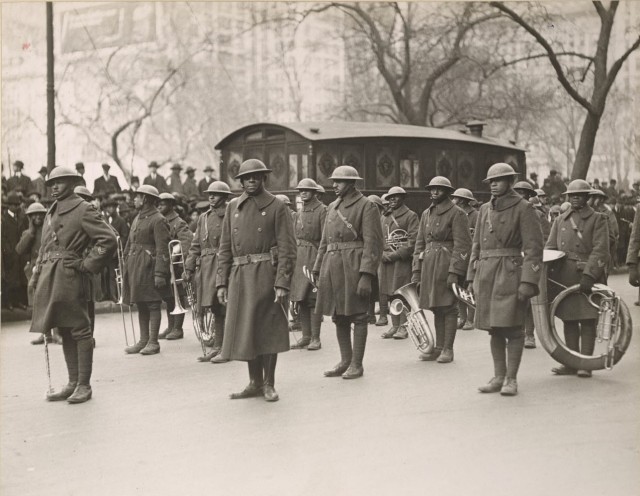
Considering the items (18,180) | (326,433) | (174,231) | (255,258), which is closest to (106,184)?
(18,180)

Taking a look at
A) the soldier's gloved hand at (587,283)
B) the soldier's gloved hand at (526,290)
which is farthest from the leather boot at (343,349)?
the soldier's gloved hand at (587,283)

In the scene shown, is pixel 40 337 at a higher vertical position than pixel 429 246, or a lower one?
lower

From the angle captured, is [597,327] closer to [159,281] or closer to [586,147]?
[159,281]

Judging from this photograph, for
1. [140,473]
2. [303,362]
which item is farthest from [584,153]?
[140,473]

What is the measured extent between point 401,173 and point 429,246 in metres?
11.0

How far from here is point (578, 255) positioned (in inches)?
364

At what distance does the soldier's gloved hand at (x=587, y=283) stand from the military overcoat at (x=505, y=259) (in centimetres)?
91

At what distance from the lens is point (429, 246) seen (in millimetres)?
10758

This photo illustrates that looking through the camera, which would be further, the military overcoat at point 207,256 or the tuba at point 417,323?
the military overcoat at point 207,256

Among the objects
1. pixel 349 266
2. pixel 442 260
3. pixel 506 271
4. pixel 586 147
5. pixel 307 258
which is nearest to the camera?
pixel 506 271

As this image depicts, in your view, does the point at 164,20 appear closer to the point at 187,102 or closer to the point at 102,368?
the point at 187,102

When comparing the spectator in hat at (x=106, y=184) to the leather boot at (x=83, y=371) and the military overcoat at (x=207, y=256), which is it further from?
the leather boot at (x=83, y=371)

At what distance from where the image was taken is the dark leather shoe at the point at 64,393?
8.08m

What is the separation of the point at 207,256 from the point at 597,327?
475 cm
